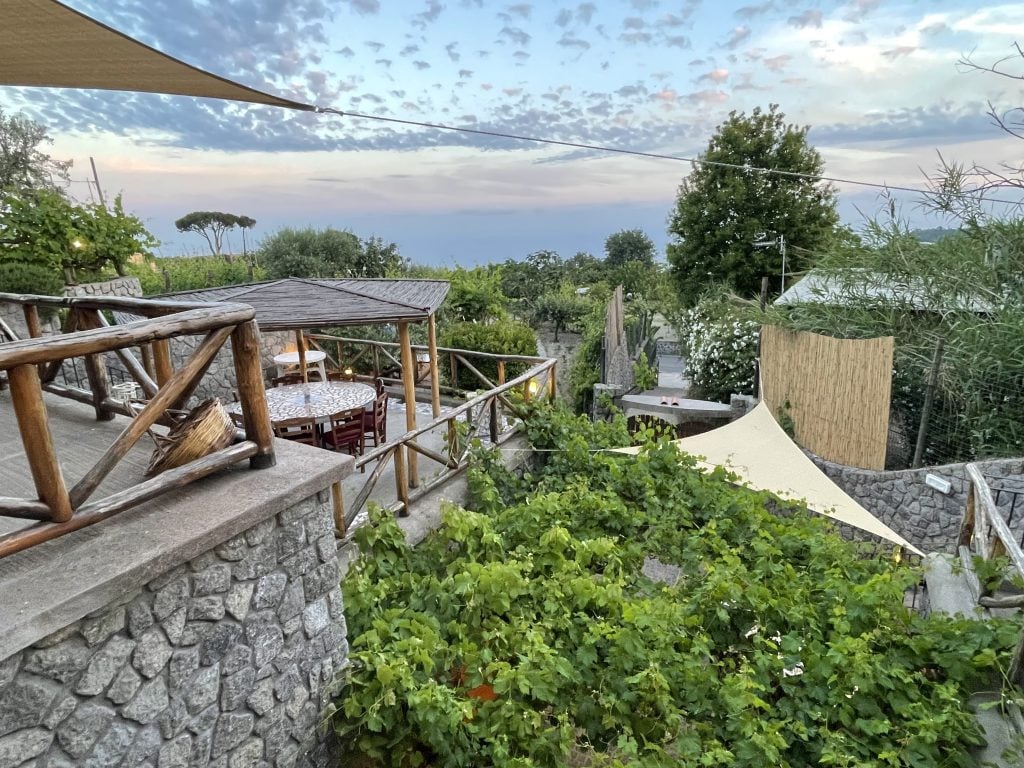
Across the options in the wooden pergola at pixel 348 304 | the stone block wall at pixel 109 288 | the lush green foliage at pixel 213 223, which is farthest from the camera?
the lush green foliage at pixel 213 223

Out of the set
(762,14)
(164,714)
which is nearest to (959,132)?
(762,14)

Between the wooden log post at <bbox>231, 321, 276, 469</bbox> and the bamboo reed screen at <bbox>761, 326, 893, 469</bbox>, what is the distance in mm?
6353

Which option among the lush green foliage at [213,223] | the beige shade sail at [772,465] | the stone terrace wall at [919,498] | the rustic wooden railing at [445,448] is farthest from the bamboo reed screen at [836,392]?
the lush green foliage at [213,223]

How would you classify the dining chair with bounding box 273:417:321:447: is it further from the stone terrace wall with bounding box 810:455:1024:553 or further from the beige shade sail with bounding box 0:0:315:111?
the stone terrace wall with bounding box 810:455:1024:553

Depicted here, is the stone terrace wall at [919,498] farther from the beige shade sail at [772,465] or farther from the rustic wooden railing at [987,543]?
the rustic wooden railing at [987,543]

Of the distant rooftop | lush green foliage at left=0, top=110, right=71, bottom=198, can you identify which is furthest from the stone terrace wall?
lush green foliage at left=0, top=110, right=71, bottom=198

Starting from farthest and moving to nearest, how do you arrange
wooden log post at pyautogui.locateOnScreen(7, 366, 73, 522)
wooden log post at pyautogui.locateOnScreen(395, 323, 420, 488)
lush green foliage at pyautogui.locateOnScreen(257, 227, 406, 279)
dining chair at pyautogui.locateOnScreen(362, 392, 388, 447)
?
1. lush green foliage at pyautogui.locateOnScreen(257, 227, 406, 279)
2. dining chair at pyautogui.locateOnScreen(362, 392, 388, 447)
3. wooden log post at pyautogui.locateOnScreen(395, 323, 420, 488)
4. wooden log post at pyautogui.locateOnScreen(7, 366, 73, 522)

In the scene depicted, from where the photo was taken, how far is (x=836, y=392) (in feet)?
20.6

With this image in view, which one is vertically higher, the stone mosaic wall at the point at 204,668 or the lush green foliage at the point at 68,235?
the lush green foliage at the point at 68,235

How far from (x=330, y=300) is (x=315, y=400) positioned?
127 centimetres

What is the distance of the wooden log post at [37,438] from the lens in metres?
1.39

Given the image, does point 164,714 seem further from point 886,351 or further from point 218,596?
point 886,351

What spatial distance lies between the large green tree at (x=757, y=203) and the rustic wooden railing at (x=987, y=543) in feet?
36.0

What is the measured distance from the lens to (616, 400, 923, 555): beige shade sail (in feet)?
15.0
